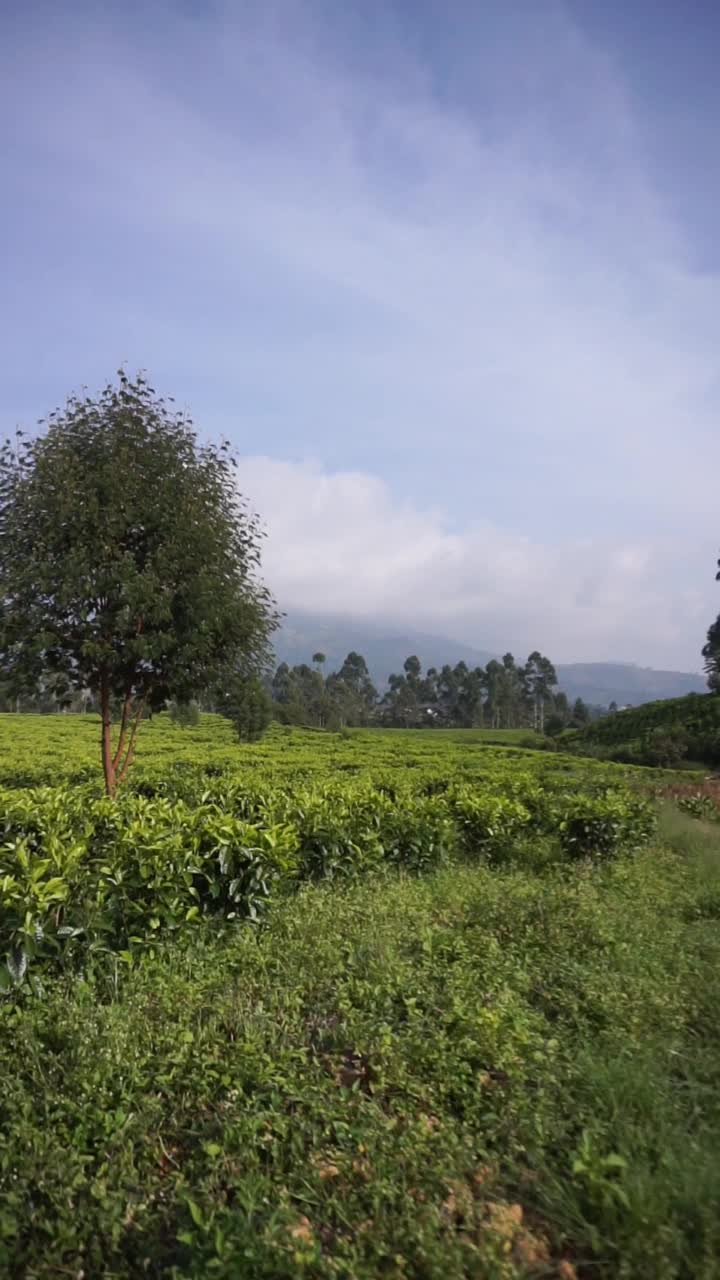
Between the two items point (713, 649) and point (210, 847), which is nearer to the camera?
point (210, 847)

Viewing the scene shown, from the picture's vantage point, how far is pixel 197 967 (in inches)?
185

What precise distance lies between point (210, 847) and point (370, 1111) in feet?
9.50

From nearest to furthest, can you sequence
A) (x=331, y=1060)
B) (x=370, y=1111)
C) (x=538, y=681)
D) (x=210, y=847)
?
(x=370, y=1111)
(x=331, y=1060)
(x=210, y=847)
(x=538, y=681)

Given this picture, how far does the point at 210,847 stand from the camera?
18.6 ft

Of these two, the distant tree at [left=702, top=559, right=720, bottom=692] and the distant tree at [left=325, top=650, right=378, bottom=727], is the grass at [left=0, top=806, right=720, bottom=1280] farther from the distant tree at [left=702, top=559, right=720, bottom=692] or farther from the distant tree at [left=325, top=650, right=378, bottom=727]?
the distant tree at [left=325, top=650, right=378, bottom=727]

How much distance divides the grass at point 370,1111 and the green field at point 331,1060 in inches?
0.6

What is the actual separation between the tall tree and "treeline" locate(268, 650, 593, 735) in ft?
237

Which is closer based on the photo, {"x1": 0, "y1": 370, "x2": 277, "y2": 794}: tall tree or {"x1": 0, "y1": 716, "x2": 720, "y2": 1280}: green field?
{"x1": 0, "y1": 716, "x2": 720, "y2": 1280}: green field

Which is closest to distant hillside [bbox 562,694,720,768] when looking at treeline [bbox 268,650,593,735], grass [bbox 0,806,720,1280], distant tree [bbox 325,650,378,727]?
grass [bbox 0,806,720,1280]

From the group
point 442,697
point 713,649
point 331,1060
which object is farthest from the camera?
point 442,697

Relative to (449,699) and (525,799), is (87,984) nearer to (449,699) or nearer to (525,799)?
(525,799)

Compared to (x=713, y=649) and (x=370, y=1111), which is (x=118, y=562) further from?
(x=713, y=649)

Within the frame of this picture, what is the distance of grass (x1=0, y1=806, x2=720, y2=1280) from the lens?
2518 mm

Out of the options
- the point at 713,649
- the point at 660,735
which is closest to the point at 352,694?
the point at 713,649
